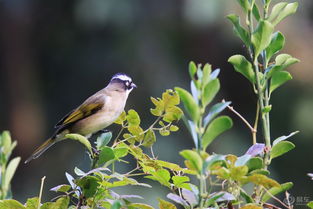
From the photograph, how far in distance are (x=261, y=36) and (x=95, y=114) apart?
167 cm

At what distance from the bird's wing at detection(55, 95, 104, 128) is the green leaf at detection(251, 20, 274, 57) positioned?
1663 mm

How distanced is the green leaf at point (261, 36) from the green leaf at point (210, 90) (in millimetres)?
203

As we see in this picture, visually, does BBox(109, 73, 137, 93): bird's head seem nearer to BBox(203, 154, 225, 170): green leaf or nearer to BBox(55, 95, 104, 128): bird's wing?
BBox(55, 95, 104, 128): bird's wing

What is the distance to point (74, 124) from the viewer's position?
2984 mm

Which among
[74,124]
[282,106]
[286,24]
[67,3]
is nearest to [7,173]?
[74,124]

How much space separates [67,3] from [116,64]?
2025mm

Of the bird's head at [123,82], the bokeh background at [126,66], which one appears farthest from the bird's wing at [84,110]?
the bokeh background at [126,66]

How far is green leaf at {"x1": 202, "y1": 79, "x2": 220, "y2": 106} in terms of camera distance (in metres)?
1.18

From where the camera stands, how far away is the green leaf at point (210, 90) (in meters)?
1.18

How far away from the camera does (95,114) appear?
2951 mm

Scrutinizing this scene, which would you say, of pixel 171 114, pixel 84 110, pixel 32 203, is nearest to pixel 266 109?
pixel 171 114

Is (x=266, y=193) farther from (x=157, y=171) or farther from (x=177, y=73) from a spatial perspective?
(x=177, y=73)

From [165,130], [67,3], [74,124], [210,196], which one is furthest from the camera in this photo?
[67,3]

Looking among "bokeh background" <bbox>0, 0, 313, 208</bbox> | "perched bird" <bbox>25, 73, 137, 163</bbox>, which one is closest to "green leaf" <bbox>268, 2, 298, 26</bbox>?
"perched bird" <bbox>25, 73, 137, 163</bbox>
